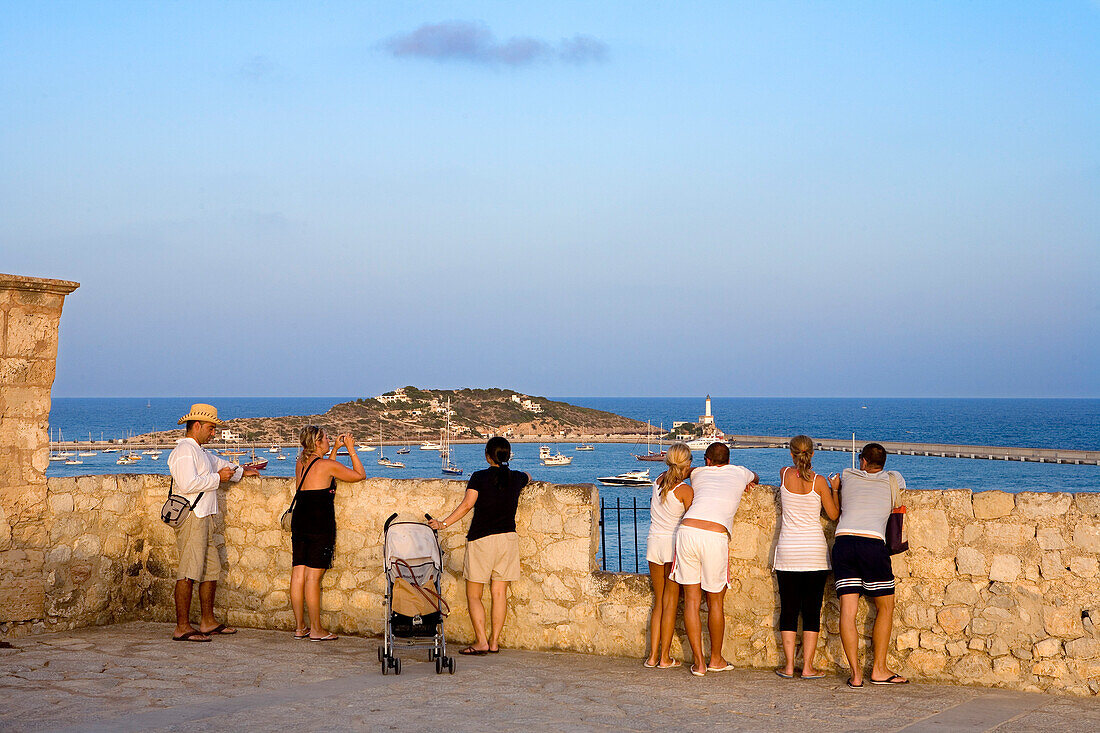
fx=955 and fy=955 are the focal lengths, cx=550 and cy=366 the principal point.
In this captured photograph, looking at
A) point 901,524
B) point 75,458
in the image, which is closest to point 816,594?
point 901,524

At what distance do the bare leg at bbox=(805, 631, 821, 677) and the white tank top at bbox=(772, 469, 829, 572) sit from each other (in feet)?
1.37

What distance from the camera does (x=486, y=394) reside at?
13750 cm

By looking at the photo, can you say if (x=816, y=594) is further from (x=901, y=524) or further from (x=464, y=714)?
(x=464, y=714)

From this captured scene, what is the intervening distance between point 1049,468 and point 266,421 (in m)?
82.2

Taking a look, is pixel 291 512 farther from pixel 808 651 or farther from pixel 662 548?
pixel 808 651

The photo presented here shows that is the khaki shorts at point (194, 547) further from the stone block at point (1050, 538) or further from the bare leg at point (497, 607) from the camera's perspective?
the stone block at point (1050, 538)

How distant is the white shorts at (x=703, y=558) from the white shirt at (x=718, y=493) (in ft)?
0.31

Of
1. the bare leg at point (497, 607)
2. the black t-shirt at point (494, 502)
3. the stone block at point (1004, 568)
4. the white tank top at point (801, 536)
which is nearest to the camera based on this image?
the stone block at point (1004, 568)

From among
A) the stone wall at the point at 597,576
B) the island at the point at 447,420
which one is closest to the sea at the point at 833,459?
the island at the point at 447,420

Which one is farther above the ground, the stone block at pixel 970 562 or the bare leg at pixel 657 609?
the stone block at pixel 970 562

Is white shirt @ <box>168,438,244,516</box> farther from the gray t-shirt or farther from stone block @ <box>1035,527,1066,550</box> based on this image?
stone block @ <box>1035,527,1066,550</box>

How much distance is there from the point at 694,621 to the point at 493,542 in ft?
4.97

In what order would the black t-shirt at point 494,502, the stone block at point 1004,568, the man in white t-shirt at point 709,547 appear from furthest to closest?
Answer: the black t-shirt at point 494,502
the man in white t-shirt at point 709,547
the stone block at point 1004,568

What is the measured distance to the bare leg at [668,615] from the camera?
6238mm
